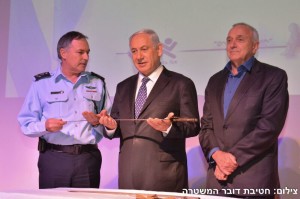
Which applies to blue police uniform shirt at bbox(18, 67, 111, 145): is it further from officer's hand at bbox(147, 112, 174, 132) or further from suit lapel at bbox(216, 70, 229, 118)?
suit lapel at bbox(216, 70, 229, 118)

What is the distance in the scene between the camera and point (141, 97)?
121 inches

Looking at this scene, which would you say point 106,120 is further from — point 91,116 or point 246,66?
point 246,66

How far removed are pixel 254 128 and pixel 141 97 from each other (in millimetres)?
798

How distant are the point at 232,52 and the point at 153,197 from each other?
3.94ft

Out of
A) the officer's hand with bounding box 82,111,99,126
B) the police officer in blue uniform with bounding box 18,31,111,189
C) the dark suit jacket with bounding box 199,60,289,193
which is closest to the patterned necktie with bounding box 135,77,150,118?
the officer's hand with bounding box 82,111,99,126

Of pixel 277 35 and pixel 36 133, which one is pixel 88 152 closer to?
pixel 36 133

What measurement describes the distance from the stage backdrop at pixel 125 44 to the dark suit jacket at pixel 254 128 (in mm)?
766

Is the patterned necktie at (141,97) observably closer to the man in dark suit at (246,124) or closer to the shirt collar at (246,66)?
the man in dark suit at (246,124)

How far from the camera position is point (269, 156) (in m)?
2.72

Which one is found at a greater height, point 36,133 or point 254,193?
point 36,133

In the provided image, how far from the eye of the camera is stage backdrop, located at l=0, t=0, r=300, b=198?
137 inches

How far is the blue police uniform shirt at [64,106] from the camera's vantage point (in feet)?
10.7

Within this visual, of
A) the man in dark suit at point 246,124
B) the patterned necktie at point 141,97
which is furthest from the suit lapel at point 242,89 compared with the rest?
the patterned necktie at point 141,97

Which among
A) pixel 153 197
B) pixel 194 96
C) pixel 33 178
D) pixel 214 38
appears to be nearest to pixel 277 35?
pixel 214 38
